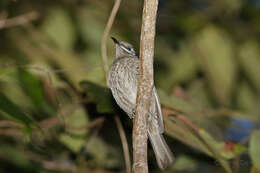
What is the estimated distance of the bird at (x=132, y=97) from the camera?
3363mm

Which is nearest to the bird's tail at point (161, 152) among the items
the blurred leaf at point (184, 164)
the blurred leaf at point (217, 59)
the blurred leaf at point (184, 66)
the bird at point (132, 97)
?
the bird at point (132, 97)

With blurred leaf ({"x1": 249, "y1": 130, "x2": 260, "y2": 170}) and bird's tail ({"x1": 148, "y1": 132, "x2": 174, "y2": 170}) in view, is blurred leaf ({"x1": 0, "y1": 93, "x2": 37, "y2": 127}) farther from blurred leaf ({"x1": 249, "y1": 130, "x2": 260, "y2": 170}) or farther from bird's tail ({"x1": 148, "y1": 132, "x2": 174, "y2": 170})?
blurred leaf ({"x1": 249, "y1": 130, "x2": 260, "y2": 170})

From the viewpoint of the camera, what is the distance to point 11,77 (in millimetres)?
3021

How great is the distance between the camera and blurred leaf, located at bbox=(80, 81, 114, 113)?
325cm

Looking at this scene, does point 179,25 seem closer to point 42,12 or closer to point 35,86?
point 42,12

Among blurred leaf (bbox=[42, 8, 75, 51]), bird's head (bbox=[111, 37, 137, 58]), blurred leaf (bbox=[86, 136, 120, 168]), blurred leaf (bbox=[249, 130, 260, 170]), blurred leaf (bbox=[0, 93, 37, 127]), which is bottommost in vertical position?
blurred leaf (bbox=[86, 136, 120, 168])

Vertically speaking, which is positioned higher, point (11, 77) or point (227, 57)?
point (11, 77)

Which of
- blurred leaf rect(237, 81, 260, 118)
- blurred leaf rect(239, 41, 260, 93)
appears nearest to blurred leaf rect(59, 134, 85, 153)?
Answer: blurred leaf rect(239, 41, 260, 93)

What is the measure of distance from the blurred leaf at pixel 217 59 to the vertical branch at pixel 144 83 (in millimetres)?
2617

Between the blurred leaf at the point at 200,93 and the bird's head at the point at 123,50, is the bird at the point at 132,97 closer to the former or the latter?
the bird's head at the point at 123,50

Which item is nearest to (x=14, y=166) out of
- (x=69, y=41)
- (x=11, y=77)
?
(x=11, y=77)

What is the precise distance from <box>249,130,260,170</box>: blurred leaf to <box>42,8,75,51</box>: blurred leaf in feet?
8.46

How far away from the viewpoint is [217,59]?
16.7 ft

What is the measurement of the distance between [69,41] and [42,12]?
64 centimetres
